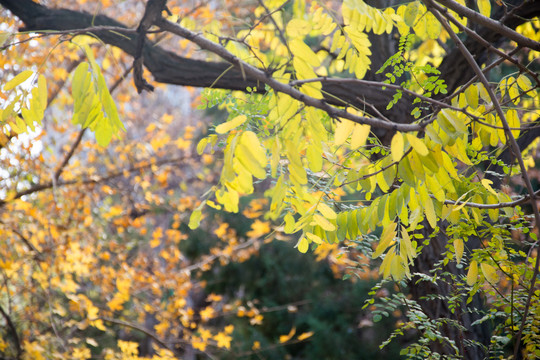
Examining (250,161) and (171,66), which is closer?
(250,161)

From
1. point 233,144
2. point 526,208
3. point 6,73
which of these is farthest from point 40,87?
point 526,208

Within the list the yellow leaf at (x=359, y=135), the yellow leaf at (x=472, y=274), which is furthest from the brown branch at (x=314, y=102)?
the yellow leaf at (x=472, y=274)

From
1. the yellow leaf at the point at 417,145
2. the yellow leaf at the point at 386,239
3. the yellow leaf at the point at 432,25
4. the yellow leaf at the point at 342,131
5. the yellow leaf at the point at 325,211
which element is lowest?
the yellow leaf at the point at 386,239

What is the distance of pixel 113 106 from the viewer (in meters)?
1.25

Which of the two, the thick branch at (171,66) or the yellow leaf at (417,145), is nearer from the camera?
the yellow leaf at (417,145)

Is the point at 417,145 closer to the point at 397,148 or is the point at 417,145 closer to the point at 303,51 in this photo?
the point at 397,148

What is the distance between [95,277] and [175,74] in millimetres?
2866

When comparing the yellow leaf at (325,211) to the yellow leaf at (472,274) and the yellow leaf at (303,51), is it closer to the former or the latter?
the yellow leaf at (303,51)

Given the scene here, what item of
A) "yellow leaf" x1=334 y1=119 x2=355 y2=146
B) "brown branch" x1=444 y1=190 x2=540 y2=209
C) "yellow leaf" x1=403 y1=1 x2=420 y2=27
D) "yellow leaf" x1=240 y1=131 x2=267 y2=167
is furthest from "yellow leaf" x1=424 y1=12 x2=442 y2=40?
"yellow leaf" x1=240 y1=131 x2=267 y2=167

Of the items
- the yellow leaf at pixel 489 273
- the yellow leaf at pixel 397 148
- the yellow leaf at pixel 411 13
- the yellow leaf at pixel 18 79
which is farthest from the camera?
the yellow leaf at pixel 411 13

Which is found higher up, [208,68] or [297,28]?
[208,68]

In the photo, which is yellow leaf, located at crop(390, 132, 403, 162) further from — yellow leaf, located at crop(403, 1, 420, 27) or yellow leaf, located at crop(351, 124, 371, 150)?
yellow leaf, located at crop(403, 1, 420, 27)

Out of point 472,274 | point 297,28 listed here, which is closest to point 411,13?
point 297,28

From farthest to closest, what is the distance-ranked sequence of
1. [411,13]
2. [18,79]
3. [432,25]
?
[432,25], [411,13], [18,79]
